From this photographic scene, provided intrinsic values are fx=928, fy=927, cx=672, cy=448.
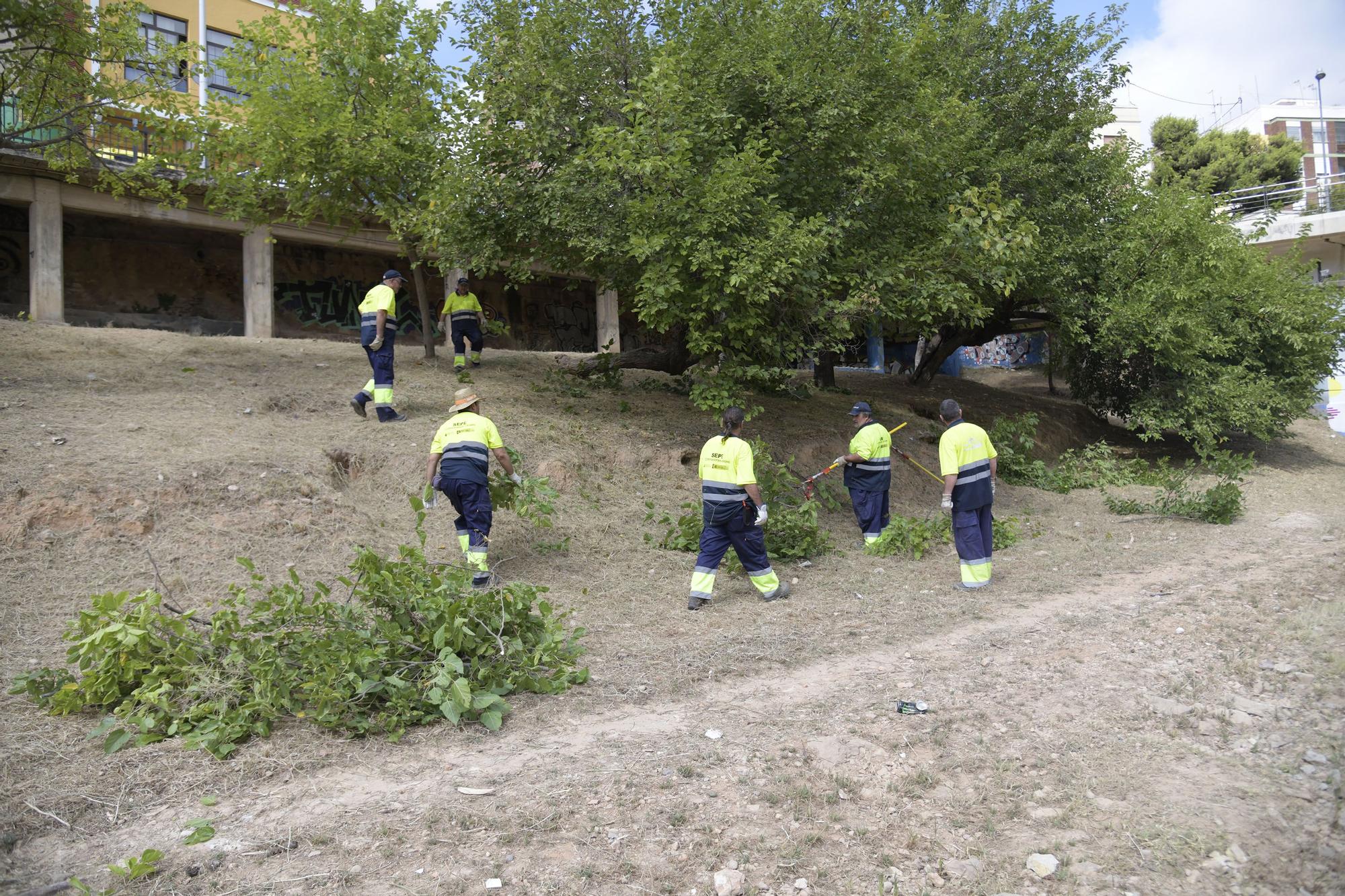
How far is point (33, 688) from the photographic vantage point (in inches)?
177

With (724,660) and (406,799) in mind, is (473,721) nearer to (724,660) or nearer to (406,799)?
(406,799)

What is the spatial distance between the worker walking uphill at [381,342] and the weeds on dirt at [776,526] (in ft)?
10.4

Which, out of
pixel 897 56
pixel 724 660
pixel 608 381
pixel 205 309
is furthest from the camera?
pixel 205 309

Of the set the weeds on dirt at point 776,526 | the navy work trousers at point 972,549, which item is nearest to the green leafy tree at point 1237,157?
the weeds on dirt at point 776,526

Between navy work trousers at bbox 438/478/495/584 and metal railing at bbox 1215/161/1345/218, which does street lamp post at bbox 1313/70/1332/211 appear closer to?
metal railing at bbox 1215/161/1345/218

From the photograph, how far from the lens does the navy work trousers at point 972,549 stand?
7.59m

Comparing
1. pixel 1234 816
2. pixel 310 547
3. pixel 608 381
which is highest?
pixel 608 381

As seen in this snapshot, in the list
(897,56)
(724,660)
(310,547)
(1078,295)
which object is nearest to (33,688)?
(310,547)

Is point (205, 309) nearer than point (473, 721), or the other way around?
point (473, 721)

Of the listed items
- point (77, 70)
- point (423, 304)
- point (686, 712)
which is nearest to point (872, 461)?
point (686, 712)

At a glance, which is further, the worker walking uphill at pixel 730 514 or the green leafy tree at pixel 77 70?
the green leafy tree at pixel 77 70

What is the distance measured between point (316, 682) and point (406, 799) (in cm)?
96

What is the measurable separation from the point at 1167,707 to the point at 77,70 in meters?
13.2

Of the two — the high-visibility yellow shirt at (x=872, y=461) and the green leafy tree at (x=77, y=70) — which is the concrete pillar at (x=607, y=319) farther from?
the high-visibility yellow shirt at (x=872, y=461)
